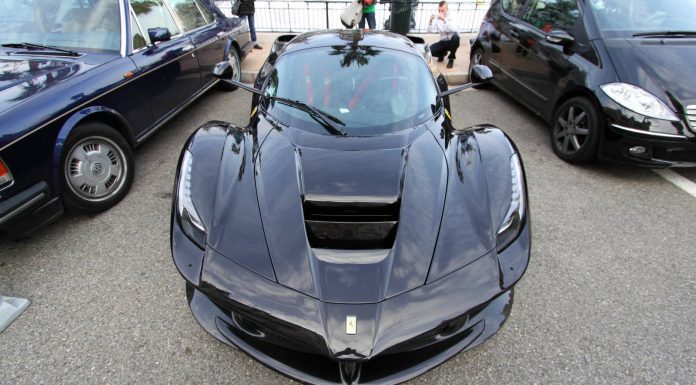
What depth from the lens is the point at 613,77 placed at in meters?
3.44

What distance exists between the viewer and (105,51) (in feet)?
10.9

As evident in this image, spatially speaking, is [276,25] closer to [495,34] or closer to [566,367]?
[495,34]

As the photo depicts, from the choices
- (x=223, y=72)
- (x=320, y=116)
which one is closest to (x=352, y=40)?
(x=320, y=116)

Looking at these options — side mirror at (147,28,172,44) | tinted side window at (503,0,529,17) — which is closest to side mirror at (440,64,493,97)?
tinted side window at (503,0,529,17)

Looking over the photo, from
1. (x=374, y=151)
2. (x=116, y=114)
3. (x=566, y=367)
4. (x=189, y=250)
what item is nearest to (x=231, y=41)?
(x=116, y=114)

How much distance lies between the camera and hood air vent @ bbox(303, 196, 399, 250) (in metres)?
1.71

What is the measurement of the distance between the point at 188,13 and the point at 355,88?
3.29 metres

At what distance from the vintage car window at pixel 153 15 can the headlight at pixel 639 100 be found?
4.55m

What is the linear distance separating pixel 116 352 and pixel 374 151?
5.87 feet

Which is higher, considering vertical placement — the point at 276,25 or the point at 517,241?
the point at 276,25

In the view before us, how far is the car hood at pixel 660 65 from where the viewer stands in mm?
3195

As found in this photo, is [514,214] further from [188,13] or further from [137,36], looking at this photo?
[188,13]

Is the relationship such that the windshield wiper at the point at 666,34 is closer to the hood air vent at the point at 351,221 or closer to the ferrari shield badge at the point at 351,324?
the hood air vent at the point at 351,221

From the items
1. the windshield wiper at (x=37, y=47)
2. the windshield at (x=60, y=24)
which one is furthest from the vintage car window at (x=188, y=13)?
the windshield wiper at (x=37, y=47)
